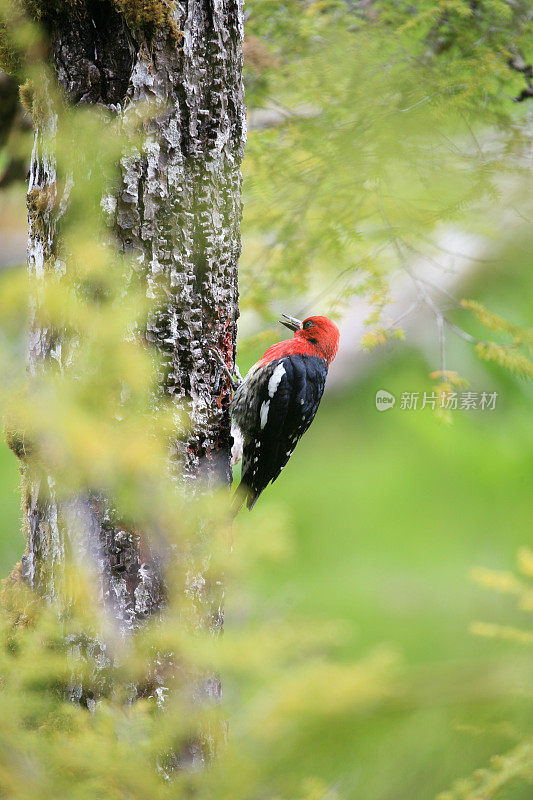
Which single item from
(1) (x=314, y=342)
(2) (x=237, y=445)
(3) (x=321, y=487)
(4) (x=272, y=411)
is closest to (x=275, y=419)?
(4) (x=272, y=411)

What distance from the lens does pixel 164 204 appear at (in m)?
1.28

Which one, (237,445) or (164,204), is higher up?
(164,204)

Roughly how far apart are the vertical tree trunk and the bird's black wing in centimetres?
45

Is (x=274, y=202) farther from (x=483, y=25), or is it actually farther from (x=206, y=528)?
(x=206, y=528)

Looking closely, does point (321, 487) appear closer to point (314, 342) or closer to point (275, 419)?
point (314, 342)

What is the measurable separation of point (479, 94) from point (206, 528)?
2.15 m

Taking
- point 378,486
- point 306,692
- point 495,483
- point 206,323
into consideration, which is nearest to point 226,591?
point 206,323

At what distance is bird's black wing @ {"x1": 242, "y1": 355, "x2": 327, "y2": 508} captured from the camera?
6.16ft

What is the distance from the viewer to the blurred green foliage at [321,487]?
731mm

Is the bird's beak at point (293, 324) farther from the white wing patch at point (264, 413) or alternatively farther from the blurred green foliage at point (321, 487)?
the white wing patch at point (264, 413)

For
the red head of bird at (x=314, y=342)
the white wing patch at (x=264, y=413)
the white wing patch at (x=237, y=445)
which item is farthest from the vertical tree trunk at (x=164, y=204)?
the red head of bird at (x=314, y=342)

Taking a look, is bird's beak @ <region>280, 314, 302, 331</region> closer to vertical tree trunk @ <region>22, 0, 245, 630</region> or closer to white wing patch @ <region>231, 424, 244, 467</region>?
white wing patch @ <region>231, 424, 244, 467</region>

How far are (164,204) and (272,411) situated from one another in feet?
2.59

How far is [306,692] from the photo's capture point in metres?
0.65
